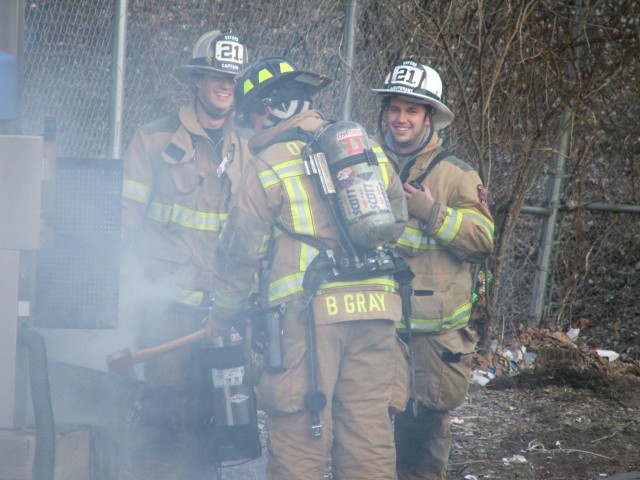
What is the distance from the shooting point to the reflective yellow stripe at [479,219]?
451 centimetres

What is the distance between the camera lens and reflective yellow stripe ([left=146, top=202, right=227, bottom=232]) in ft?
15.6

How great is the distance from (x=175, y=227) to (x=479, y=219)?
61.9 inches

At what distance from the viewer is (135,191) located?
469cm

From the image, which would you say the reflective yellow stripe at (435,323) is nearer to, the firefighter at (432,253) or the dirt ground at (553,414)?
the firefighter at (432,253)

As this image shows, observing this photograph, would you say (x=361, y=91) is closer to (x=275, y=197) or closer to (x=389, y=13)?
(x=389, y=13)

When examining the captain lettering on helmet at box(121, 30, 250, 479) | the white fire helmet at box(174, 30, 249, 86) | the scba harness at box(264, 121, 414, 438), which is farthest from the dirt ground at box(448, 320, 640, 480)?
the white fire helmet at box(174, 30, 249, 86)

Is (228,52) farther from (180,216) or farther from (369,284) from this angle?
(369,284)

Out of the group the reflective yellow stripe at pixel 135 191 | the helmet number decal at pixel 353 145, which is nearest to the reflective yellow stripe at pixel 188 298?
the reflective yellow stripe at pixel 135 191

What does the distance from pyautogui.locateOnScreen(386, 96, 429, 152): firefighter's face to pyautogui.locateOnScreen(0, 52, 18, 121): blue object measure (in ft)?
6.57

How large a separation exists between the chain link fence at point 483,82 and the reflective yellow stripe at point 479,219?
2556 millimetres

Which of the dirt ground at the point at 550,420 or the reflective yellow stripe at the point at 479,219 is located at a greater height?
the reflective yellow stripe at the point at 479,219

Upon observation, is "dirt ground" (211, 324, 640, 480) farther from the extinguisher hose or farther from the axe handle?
the extinguisher hose

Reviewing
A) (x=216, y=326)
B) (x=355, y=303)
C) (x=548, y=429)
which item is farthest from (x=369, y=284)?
(x=548, y=429)

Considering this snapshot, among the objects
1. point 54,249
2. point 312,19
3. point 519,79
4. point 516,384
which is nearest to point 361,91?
point 312,19
